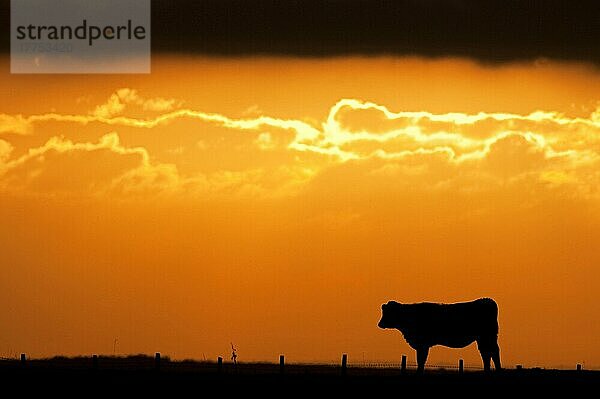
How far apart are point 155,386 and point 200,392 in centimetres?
185

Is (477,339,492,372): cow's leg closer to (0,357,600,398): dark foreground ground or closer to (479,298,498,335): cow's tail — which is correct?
(479,298,498,335): cow's tail

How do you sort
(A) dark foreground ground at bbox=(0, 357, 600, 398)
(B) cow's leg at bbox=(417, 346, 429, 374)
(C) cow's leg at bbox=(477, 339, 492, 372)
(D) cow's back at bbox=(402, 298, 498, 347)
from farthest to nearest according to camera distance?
1. (D) cow's back at bbox=(402, 298, 498, 347)
2. (C) cow's leg at bbox=(477, 339, 492, 372)
3. (B) cow's leg at bbox=(417, 346, 429, 374)
4. (A) dark foreground ground at bbox=(0, 357, 600, 398)

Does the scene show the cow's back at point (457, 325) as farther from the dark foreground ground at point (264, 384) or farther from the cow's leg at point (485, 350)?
the dark foreground ground at point (264, 384)

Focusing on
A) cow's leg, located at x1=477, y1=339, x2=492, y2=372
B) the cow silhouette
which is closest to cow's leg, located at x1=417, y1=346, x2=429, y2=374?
the cow silhouette

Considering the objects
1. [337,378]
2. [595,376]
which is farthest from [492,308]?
[337,378]

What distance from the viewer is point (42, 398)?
108 feet

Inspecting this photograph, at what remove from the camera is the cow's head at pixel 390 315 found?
52.1m

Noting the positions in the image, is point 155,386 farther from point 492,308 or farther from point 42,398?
point 492,308

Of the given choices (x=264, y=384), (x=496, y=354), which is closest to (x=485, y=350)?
(x=496, y=354)

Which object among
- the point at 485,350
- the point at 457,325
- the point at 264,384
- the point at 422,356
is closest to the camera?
the point at 264,384

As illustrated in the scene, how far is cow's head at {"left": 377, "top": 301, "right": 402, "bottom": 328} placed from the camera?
5212cm

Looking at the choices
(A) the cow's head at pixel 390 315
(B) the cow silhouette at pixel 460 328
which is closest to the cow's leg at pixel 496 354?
(B) the cow silhouette at pixel 460 328

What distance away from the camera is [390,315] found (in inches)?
2058

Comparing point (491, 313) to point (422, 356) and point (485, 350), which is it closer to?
point (485, 350)
